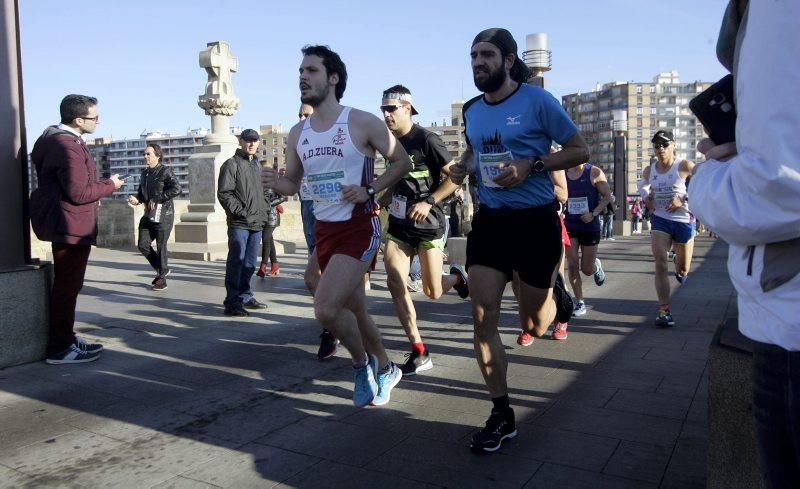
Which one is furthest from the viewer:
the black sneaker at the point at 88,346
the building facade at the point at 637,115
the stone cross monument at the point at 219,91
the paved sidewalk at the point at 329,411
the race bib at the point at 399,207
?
the building facade at the point at 637,115

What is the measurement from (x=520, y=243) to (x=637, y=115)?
586 feet

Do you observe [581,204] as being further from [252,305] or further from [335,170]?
[335,170]

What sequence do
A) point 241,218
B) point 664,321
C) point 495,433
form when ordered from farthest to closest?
point 241,218 → point 664,321 → point 495,433

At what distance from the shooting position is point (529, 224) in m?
3.88

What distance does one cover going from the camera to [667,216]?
24.1 ft

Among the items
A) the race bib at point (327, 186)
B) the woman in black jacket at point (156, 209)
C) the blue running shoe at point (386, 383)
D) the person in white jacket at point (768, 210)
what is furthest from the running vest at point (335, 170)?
the woman in black jacket at point (156, 209)

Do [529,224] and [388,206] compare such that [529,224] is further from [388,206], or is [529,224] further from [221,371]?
[221,371]

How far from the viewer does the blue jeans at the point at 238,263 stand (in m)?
7.73

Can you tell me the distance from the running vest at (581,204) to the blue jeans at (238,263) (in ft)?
11.6

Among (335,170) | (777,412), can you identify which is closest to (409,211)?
(335,170)

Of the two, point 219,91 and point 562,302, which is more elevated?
point 219,91

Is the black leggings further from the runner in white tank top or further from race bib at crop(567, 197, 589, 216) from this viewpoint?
the runner in white tank top

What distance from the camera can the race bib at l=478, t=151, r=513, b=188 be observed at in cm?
392

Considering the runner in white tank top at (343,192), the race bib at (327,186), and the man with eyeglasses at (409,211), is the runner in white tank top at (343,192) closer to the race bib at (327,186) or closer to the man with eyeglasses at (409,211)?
the race bib at (327,186)
